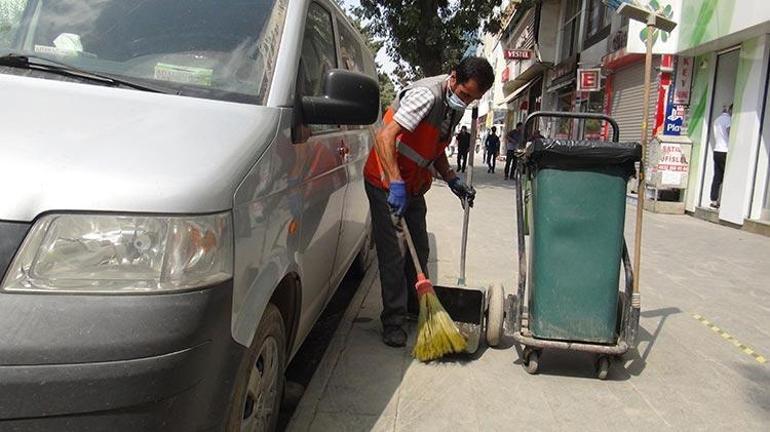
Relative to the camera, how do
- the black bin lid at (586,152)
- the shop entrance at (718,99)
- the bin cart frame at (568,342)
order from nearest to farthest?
the black bin lid at (586,152)
the bin cart frame at (568,342)
the shop entrance at (718,99)

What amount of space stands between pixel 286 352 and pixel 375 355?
1.22m

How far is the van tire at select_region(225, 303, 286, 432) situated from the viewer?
213 centimetres

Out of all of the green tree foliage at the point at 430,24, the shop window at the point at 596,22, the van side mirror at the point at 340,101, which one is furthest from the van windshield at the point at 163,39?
the shop window at the point at 596,22

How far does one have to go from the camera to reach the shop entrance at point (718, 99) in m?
11.5

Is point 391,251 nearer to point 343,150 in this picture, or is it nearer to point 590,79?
point 343,150

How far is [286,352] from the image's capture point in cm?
278

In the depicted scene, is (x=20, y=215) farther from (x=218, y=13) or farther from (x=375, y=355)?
(x=375, y=355)

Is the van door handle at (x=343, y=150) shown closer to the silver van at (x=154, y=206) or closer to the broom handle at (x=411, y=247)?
the broom handle at (x=411, y=247)

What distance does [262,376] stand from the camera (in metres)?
2.45

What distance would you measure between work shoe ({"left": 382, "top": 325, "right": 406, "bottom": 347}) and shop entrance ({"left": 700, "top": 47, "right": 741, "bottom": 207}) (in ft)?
31.9

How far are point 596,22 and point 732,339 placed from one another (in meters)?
15.8

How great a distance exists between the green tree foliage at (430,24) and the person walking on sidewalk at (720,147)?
815 cm

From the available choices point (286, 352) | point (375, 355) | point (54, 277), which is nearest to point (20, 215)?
point (54, 277)

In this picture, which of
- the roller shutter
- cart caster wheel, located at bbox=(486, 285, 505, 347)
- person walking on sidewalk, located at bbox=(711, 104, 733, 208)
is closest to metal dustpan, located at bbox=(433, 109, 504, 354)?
cart caster wheel, located at bbox=(486, 285, 505, 347)
